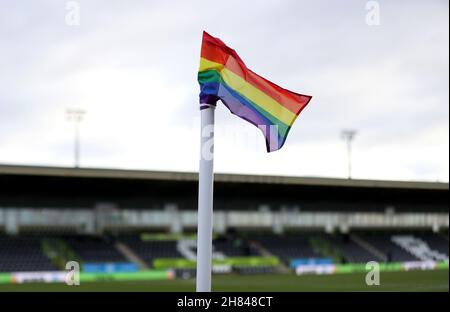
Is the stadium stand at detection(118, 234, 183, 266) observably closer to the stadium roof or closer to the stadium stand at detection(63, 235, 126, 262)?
the stadium stand at detection(63, 235, 126, 262)

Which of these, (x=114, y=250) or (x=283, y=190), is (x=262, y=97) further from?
(x=283, y=190)

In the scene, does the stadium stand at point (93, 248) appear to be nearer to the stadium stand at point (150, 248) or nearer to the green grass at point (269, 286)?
the stadium stand at point (150, 248)

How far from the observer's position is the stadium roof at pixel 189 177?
51250mm

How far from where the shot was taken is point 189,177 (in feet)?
181

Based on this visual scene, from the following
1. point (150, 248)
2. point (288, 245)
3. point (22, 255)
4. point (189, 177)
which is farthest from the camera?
point (288, 245)

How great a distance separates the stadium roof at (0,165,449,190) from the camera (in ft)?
168

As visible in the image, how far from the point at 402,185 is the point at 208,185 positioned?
58113 millimetres

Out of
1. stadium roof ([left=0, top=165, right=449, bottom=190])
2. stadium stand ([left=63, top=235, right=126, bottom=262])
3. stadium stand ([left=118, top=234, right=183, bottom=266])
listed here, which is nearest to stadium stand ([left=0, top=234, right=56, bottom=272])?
stadium stand ([left=63, top=235, right=126, bottom=262])

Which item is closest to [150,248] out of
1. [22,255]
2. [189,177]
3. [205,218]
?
[189,177]

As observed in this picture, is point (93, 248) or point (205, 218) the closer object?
point (205, 218)

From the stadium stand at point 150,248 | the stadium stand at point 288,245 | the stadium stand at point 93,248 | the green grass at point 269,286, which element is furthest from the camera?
the stadium stand at point 288,245

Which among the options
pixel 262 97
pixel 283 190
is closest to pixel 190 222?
pixel 283 190

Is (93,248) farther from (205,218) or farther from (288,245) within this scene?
(205,218)

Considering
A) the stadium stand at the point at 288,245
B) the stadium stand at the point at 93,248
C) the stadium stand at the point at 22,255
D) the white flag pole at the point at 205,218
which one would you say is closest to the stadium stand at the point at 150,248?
the stadium stand at the point at 93,248
